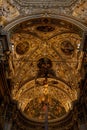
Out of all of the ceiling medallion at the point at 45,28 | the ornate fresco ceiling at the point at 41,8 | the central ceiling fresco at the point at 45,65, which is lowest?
the central ceiling fresco at the point at 45,65

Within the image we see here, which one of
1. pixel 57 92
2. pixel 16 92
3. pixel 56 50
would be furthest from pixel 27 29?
pixel 57 92

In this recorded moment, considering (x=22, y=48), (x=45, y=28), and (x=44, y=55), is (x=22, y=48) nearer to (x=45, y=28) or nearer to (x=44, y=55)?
(x=44, y=55)

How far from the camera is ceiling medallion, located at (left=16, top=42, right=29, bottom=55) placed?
18844 mm

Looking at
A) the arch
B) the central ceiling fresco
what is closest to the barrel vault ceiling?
the central ceiling fresco

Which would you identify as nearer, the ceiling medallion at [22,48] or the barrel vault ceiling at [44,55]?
the barrel vault ceiling at [44,55]

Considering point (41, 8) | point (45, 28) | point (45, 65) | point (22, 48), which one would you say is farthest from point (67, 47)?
point (41, 8)

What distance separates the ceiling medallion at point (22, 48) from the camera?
18.8 m

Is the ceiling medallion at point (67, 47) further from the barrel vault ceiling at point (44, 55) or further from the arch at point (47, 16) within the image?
the arch at point (47, 16)

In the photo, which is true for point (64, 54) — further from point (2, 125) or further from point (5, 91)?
point (2, 125)

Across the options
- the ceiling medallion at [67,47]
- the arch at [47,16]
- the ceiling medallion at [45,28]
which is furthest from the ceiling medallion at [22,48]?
the arch at [47,16]

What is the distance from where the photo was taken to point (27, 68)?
2033cm

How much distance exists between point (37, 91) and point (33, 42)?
548 cm

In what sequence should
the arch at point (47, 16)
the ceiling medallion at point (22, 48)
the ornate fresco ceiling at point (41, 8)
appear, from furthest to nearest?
1. the ceiling medallion at point (22, 48)
2. the ornate fresco ceiling at point (41, 8)
3. the arch at point (47, 16)

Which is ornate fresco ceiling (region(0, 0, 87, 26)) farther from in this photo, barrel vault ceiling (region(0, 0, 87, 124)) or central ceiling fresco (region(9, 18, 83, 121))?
central ceiling fresco (region(9, 18, 83, 121))
